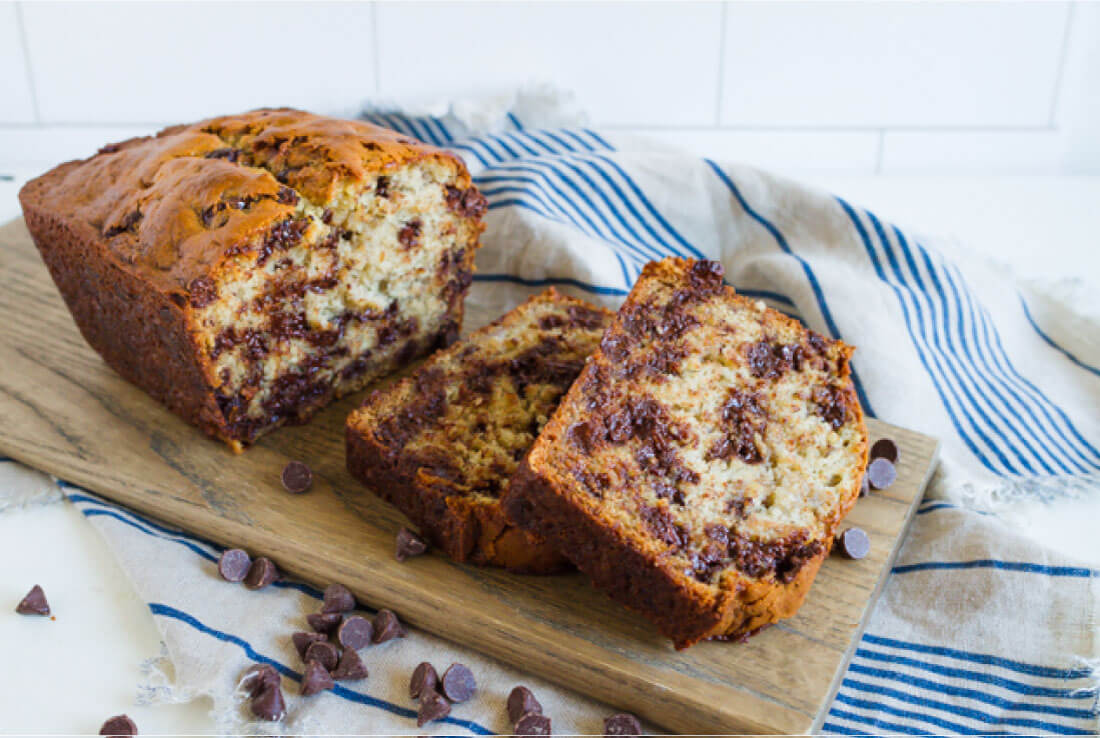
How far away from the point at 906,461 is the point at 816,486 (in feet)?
2.07

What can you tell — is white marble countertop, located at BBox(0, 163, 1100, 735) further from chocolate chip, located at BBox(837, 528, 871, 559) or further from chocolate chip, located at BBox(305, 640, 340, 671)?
chocolate chip, located at BBox(837, 528, 871, 559)

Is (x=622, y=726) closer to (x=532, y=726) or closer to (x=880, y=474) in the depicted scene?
(x=532, y=726)

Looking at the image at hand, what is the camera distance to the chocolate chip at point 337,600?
2724 millimetres

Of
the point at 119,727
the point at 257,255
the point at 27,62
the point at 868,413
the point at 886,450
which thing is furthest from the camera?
the point at 27,62

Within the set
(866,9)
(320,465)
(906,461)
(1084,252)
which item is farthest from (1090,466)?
(866,9)

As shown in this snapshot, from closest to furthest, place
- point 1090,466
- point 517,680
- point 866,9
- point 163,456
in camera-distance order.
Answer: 1. point 517,680
2. point 163,456
3. point 1090,466
4. point 866,9

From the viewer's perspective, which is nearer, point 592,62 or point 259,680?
point 259,680

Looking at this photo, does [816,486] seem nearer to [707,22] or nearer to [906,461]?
[906,461]

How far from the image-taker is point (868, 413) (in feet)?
11.7

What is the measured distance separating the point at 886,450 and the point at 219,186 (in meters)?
2.18

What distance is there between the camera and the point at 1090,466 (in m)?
3.44

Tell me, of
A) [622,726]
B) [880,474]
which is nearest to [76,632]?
[622,726]

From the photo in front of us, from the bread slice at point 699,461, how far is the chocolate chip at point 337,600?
20.3 inches

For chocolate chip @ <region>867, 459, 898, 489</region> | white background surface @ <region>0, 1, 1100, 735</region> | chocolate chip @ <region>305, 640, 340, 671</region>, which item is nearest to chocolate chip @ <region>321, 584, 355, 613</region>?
chocolate chip @ <region>305, 640, 340, 671</region>
